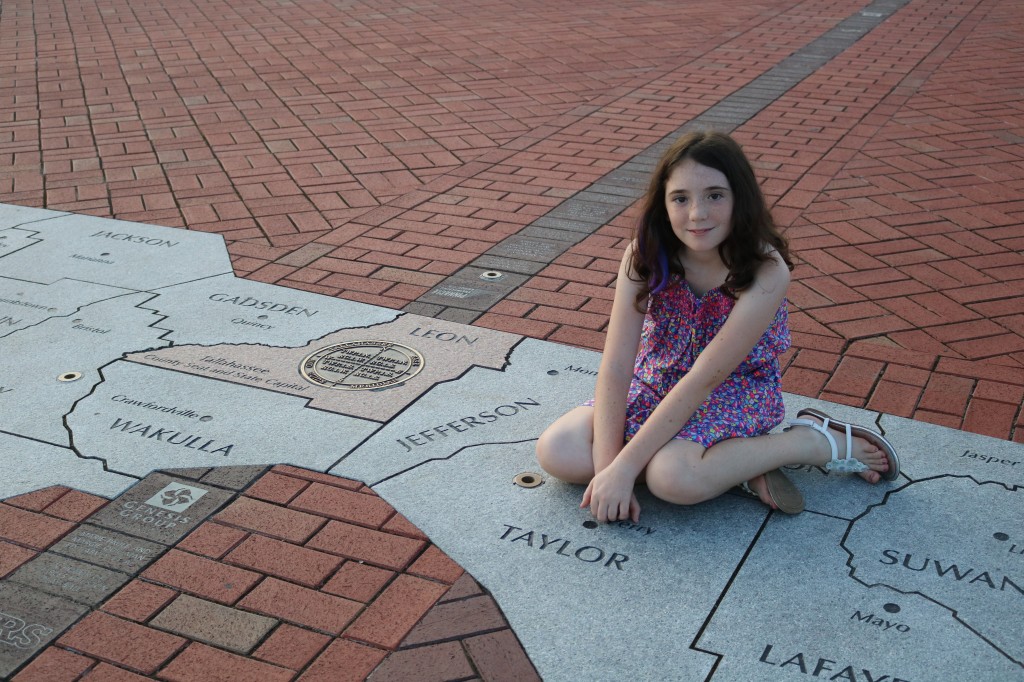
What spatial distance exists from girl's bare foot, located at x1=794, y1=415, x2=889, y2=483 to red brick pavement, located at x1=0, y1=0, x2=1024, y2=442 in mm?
424

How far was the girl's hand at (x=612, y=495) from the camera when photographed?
238 cm

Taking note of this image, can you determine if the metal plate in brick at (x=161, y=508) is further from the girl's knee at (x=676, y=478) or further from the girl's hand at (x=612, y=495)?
the girl's knee at (x=676, y=478)

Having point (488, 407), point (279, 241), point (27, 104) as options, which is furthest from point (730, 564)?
point (27, 104)

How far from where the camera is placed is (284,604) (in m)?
2.18

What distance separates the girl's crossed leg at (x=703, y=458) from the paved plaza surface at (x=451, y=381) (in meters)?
0.08

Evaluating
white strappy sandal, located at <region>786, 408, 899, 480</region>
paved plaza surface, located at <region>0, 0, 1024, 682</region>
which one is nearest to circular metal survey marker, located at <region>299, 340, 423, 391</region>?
paved plaza surface, located at <region>0, 0, 1024, 682</region>

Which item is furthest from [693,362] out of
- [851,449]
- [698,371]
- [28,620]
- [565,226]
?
[565,226]

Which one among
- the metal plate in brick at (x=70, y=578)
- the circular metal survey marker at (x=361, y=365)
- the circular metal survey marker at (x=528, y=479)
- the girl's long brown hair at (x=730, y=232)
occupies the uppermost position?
the girl's long brown hair at (x=730, y=232)

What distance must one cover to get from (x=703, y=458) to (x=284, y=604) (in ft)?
3.31

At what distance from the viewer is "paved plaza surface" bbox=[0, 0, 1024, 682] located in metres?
2.11

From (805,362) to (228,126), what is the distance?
406 centimetres

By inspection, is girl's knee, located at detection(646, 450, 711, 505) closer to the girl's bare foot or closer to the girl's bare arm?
the girl's bare arm

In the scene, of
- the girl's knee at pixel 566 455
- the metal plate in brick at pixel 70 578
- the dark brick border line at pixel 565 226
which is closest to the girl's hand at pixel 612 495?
the girl's knee at pixel 566 455

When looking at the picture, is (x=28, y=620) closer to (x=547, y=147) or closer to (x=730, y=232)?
(x=730, y=232)
